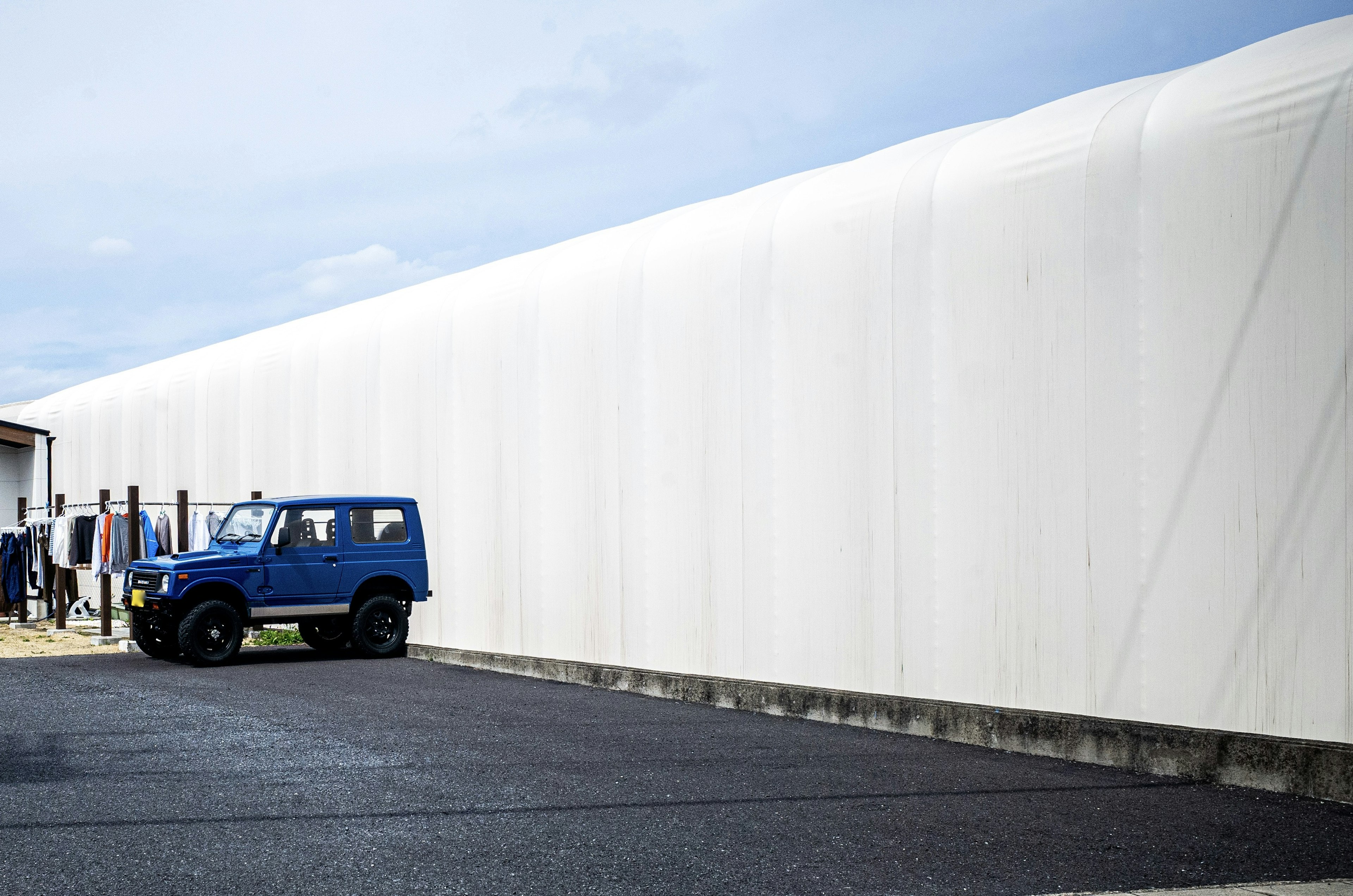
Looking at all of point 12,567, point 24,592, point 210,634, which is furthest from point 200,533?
point 12,567

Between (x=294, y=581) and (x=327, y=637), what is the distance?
1574mm

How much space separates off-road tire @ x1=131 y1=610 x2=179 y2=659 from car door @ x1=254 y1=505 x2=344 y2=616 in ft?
3.24

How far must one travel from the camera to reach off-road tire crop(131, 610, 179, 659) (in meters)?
14.5

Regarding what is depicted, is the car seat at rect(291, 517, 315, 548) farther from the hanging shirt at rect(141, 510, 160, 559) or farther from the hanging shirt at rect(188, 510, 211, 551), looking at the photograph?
the hanging shirt at rect(141, 510, 160, 559)

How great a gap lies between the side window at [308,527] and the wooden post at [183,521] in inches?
171

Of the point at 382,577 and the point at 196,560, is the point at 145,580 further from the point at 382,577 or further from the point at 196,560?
the point at 382,577

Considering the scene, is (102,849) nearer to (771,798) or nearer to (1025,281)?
(771,798)

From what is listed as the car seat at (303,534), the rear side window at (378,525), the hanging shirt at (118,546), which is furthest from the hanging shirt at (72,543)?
the rear side window at (378,525)

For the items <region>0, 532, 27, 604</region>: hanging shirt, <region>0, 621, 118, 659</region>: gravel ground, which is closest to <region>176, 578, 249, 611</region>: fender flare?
<region>0, 621, 118, 659</region>: gravel ground

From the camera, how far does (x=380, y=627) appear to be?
50.9 feet

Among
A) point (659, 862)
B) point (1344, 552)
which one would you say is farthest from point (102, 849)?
point (1344, 552)

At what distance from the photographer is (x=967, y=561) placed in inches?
357

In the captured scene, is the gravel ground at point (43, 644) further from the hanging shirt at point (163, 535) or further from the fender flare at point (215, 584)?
the fender flare at point (215, 584)

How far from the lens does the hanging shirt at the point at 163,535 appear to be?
1873 centimetres
